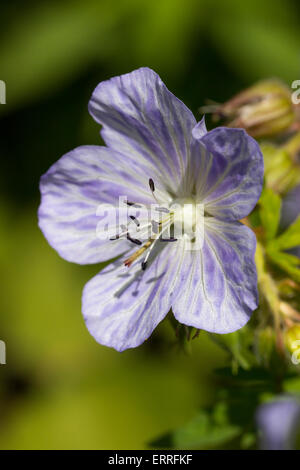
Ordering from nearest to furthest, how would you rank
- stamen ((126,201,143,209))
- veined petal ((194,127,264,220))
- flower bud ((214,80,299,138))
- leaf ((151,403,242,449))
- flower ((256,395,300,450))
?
veined petal ((194,127,264,220)) < stamen ((126,201,143,209)) < leaf ((151,403,242,449)) < flower bud ((214,80,299,138)) < flower ((256,395,300,450))

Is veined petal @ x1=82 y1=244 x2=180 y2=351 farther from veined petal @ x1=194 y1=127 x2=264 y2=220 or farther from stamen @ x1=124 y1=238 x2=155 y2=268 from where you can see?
veined petal @ x1=194 y1=127 x2=264 y2=220

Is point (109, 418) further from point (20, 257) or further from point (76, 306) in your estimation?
point (20, 257)

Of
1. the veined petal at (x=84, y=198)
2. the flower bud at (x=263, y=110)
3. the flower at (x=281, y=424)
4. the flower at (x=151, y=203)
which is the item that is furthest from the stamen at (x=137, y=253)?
the flower at (x=281, y=424)

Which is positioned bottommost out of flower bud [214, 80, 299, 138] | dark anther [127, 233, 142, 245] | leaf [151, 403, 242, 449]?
leaf [151, 403, 242, 449]

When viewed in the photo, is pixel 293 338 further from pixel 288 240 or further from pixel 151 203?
pixel 151 203

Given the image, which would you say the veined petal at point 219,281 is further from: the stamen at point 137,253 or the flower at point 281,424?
the flower at point 281,424

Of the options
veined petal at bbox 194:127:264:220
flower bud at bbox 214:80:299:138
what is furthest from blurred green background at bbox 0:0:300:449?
veined petal at bbox 194:127:264:220

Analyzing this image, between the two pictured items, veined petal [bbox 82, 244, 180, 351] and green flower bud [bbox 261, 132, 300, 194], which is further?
green flower bud [bbox 261, 132, 300, 194]
